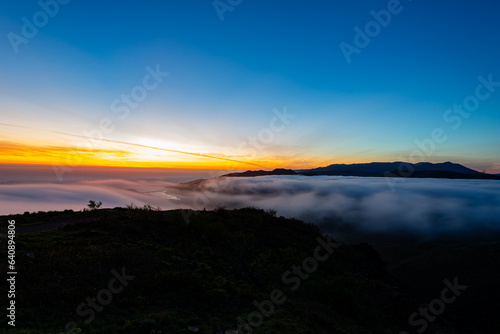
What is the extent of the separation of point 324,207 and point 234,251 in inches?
3945

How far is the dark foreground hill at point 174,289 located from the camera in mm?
6582

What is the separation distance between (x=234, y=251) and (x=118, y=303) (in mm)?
8666

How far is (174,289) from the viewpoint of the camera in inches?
338

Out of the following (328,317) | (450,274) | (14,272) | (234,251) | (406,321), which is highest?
(14,272)

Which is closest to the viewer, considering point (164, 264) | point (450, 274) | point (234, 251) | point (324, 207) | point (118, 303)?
point (118, 303)

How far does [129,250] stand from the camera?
10.6 metres

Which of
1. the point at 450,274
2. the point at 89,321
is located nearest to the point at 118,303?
the point at 89,321

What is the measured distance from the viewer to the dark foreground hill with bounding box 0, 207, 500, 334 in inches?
259

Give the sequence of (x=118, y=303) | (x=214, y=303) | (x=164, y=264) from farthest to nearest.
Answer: (x=164, y=264) < (x=214, y=303) < (x=118, y=303)

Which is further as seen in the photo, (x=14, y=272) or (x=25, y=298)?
(x=14, y=272)

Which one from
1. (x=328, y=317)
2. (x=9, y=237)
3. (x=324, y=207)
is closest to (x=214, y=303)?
(x=328, y=317)

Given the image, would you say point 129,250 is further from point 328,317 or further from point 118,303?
point 328,317

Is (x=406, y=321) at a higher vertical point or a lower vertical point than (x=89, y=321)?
lower

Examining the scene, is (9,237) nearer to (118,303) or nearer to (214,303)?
(118,303)
